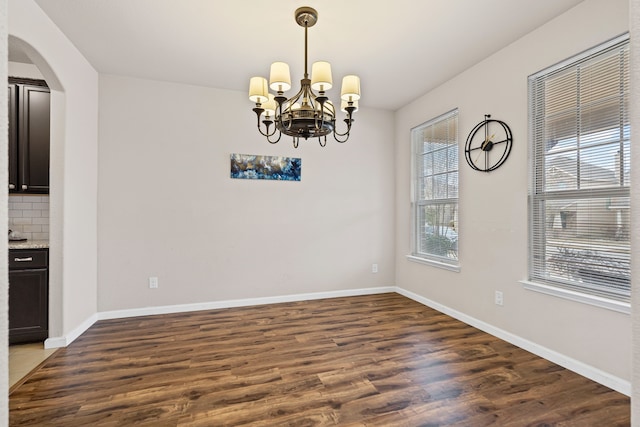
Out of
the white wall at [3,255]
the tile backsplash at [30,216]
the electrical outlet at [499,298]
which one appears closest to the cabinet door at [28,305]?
the tile backsplash at [30,216]

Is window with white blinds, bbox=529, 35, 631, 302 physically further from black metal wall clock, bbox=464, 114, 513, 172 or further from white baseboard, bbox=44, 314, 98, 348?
white baseboard, bbox=44, 314, 98, 348

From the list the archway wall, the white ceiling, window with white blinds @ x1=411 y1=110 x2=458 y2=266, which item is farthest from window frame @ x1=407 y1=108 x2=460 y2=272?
the archway wall

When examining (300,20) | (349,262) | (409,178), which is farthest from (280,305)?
(300,20)

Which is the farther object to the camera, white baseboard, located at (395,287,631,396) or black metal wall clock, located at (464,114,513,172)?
black metal wall clock, located at (464,114,513,172)

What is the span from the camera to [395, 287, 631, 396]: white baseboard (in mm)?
2165

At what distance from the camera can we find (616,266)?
2230 mm

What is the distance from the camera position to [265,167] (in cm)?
411

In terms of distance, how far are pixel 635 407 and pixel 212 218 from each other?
3855mm

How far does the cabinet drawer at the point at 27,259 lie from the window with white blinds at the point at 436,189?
161 inches

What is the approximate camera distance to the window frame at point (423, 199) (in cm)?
369

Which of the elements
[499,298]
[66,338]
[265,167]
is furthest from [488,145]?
[66,338]

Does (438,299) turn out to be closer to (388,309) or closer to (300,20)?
(388,309)

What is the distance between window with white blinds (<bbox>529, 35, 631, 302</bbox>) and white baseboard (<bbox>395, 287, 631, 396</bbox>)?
21.3 inches

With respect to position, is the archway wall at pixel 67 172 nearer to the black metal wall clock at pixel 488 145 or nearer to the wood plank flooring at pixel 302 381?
the wood plank flooring at pixel 302 381
